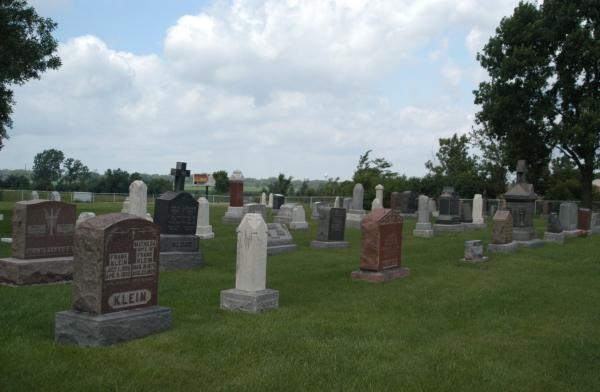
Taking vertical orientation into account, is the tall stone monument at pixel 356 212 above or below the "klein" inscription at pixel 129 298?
above

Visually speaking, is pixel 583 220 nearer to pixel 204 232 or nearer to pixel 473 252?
pixel 473 252

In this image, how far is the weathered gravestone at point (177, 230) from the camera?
1278 cm

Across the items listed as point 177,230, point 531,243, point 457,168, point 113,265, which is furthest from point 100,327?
point 457,168

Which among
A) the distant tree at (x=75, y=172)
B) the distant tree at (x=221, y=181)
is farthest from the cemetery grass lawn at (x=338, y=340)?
the distant tree at (x=75, y=172)

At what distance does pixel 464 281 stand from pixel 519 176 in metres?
10.4

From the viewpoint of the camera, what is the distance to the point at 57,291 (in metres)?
9.39

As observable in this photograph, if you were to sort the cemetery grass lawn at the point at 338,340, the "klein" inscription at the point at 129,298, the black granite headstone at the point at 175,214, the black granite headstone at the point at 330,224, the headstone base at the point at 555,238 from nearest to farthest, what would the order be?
the cemetery grass lawn at the point at 338,340
the "klein" inscription at the point at 129,298
the black granite headstone at the point at 175,214
the black granite headstone at the point at 330,224
the headstone base at the point at 555,238

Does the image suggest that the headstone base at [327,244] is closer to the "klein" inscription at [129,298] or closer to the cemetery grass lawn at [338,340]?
the cemetery grass lawn at [338,340]

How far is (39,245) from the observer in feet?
34.1

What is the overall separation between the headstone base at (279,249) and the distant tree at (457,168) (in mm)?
28125

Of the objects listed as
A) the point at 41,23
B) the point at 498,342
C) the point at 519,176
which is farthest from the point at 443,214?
the point at 498,342

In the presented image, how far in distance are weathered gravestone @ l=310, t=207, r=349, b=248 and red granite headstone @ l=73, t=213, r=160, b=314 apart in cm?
1065

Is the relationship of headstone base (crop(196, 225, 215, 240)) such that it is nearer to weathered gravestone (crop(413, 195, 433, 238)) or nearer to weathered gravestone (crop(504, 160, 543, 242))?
weathered gravestone (crop(413, 195, 433, 238))

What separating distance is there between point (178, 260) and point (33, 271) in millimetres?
3332
